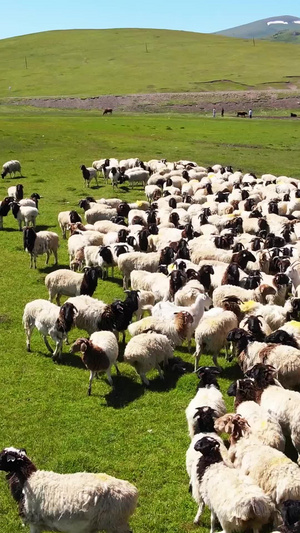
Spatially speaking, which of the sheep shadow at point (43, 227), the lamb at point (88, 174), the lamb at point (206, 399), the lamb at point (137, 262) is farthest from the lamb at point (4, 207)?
the lamb at point (206, 399)

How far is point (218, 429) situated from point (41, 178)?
2859 centimetres

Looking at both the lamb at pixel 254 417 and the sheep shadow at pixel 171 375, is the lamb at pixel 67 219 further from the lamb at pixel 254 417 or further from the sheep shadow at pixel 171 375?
the lamb at pixel 254 417

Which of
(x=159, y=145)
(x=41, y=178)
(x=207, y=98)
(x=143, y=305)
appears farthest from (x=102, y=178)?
(x=207, y=98)

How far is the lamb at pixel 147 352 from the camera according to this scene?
35.2 feet

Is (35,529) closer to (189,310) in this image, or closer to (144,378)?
(144,378)

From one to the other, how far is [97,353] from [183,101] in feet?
301

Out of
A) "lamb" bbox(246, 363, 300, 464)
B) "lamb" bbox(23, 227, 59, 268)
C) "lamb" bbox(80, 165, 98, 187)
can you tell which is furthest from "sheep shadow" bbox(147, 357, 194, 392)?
"lamb" bbox(80, 165, 98, 187)

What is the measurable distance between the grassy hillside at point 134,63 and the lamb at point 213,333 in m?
106

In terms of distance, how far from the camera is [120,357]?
12.2 metres

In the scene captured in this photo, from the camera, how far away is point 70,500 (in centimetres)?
661

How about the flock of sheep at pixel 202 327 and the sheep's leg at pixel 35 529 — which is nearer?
the flock of sheep at pixel 202 327

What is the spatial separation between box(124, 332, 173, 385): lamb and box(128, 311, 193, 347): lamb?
654mm

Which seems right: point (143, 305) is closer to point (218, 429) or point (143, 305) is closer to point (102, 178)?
point (218, 429)

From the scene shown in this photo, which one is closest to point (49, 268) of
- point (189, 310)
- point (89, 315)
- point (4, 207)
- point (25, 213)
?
point (25, 213)
